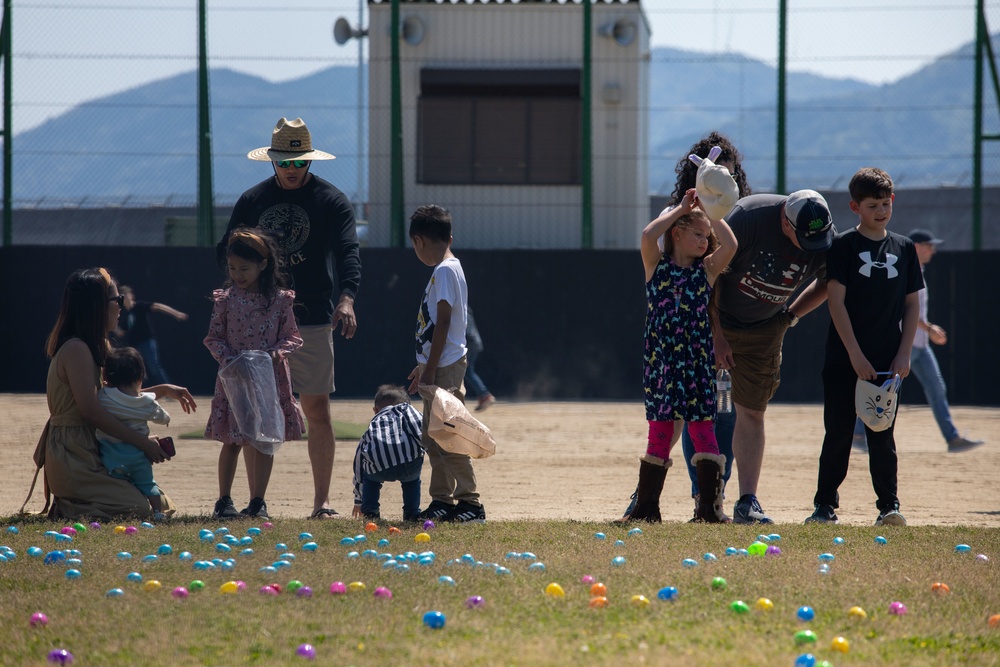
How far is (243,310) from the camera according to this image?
6.07m

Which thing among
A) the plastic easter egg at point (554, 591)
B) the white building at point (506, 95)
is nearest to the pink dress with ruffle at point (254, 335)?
the plastic easter egg at point (554, 591)

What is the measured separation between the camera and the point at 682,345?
554 cm

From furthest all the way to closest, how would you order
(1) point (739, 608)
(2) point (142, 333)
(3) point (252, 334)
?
1. (2) point (142, 333)
2. (3) point (252, 334)
3. (1) point (739, 608)

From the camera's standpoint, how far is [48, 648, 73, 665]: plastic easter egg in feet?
10.8

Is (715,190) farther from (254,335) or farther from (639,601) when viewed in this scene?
(254,335)

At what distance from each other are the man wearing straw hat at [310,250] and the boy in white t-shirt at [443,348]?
0.60 meters

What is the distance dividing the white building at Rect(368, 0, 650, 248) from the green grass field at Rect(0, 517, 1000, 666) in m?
10.3

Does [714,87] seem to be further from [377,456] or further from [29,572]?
[29,572]

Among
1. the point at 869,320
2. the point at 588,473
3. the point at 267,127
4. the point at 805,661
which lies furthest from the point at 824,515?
the point at 267,127

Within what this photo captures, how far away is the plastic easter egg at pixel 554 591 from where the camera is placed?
13.4 ft

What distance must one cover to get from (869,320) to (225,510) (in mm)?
3327

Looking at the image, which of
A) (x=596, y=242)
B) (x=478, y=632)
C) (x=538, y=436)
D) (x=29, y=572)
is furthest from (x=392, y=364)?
(x=478, y=632)

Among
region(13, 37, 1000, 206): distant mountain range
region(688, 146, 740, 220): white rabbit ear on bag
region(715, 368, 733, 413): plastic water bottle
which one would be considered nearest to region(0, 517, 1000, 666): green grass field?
region(715, 368, 733, 413): plastic water bottle

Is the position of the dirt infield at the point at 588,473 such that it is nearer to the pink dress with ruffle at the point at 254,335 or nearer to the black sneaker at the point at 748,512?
the black sneaker at the point at 748,512
